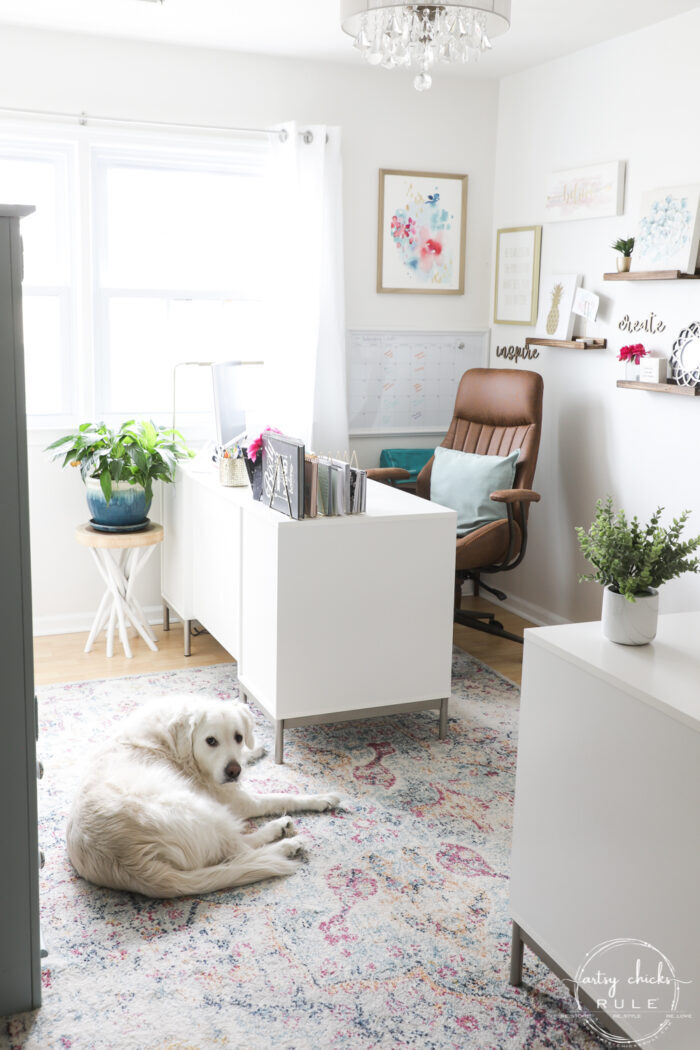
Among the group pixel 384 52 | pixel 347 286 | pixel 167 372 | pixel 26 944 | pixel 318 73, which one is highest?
pixel 318 73

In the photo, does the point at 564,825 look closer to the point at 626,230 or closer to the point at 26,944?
the point at 26,944

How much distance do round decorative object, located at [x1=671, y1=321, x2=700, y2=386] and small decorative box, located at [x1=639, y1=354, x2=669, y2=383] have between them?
0.13 feet

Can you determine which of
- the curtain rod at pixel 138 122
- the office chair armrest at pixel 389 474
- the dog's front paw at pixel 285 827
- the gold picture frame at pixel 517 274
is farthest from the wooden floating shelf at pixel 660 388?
the dog's front paw at pixel 285 827

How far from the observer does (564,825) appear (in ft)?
5.94

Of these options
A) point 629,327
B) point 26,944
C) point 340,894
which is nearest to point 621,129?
point 629,327

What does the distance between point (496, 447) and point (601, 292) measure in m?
0.78

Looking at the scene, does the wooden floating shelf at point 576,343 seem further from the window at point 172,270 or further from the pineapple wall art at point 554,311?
the window at point 172,270

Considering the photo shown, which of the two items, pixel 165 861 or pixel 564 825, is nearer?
pixel 564 825

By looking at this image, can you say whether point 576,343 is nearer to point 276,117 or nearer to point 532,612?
point 532,612

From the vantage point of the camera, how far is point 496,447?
4.26 metres

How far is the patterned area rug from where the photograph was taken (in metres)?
1.90

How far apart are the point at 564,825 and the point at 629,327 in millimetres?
2540

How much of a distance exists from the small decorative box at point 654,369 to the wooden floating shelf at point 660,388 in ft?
0.11

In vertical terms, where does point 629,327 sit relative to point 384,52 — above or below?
below
